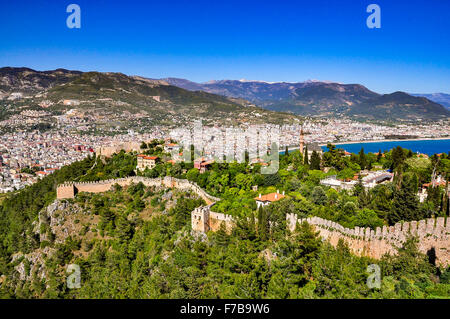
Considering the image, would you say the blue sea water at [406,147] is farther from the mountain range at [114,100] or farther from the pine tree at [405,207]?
the pine tree at [405,207]

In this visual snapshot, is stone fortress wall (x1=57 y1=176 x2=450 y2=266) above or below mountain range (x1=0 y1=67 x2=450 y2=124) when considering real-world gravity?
below

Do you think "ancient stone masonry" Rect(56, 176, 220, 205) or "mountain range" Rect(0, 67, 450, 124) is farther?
"mountain range" Rect(0, 67, 450, 124)

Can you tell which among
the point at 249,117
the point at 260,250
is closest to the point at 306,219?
the point at 260,250

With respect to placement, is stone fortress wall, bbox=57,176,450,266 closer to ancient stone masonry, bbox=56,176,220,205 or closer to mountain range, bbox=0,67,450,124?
ancient stone masonry, bbox=56,176,220,205

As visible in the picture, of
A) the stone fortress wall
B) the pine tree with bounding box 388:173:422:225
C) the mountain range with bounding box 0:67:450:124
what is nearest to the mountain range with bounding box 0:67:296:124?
the mountain range with bounding box 0:67:450:124

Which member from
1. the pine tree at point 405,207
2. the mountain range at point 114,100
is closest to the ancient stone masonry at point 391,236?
the pine tree at point 405,207

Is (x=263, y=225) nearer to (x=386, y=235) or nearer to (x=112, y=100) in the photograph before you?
(x=386, y=235)

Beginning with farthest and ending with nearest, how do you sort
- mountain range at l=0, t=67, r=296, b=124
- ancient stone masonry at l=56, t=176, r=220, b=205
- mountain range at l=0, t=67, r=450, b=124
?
mountain range at l=0, t=67, r=450, b=124
mountain range at l=0, t=67, r=296, b=124
ancient stone masonry at l=56, t=176, r=220, b=205
